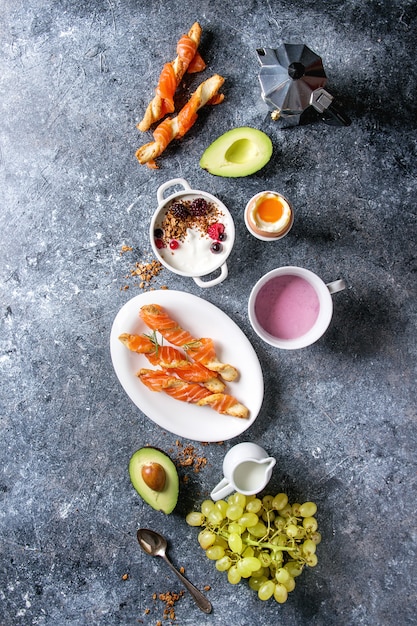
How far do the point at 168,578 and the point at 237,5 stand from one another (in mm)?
1799

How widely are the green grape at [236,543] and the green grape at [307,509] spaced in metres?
0.21

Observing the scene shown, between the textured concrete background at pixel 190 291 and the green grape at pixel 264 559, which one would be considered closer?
the green grape at pixel 264 559

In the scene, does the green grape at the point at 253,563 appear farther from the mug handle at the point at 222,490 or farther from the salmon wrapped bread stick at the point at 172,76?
the salmon wrapped bread stick at the point at 172,76

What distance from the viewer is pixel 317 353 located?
191cm

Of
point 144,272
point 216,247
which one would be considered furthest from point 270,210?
point 144,272

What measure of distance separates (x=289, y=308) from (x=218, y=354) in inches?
10.5

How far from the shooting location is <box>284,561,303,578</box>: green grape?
1.79 m

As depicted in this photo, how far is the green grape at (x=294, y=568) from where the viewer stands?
1795 mm

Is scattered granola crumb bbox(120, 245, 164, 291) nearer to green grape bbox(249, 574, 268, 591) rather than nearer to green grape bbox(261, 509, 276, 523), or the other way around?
A: green grape bbox(261, 509, 276, 523)

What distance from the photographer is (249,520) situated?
1.75 m

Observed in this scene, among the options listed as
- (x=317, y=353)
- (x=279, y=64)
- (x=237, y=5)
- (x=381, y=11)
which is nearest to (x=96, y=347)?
(x=317, y=353)

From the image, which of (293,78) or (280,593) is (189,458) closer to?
(280,593)

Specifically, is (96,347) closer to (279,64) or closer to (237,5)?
(279,64)

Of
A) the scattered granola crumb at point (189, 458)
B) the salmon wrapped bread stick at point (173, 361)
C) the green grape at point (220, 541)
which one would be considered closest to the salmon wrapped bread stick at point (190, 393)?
the salmon wrapped bread stick at point (173, 361)
